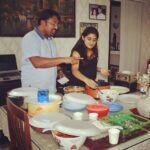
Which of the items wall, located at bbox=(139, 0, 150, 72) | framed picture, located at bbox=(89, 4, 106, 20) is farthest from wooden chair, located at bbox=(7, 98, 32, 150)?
wall, located at bbox=(139, 0, 150, 72)

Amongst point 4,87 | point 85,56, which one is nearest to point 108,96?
point 85,56

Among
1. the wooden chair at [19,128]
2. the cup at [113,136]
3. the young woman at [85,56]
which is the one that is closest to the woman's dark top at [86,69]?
the young woman at [85,56]

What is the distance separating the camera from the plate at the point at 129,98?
6.11 ft

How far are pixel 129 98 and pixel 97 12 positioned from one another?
288cm

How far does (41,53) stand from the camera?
209 centimetres

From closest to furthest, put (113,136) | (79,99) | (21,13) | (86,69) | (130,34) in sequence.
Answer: (113,136), (79,99), (86,69), (21,13), (130,34)

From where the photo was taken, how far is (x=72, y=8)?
4.01 meters

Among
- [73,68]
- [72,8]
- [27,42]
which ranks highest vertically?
[72,8]

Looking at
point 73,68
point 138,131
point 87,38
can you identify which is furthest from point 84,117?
point 87,38

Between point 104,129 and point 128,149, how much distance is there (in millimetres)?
161

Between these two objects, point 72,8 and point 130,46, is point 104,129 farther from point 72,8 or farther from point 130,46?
point 130,46

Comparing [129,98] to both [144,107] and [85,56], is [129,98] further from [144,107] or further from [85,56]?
[85,56]

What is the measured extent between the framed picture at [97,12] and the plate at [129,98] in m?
2.70

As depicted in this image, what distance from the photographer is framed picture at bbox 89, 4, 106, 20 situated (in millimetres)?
4309
